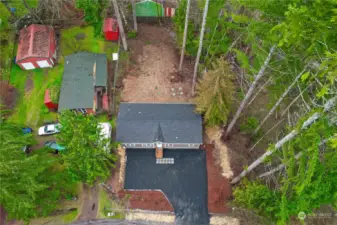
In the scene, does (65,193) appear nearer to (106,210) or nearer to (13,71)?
(106,210)

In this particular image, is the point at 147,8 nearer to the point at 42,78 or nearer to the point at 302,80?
the point at 42,78

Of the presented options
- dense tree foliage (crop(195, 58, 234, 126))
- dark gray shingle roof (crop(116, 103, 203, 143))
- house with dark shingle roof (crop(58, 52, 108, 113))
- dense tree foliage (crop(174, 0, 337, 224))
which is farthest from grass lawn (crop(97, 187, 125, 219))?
dense tree foliage (crop(195, 58, 234, 126))

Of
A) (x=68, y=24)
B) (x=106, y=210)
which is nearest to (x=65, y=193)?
(x=106, y=210)

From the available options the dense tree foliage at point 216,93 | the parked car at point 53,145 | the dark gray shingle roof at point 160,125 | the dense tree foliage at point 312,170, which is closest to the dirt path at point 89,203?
the parked car at point 53,145

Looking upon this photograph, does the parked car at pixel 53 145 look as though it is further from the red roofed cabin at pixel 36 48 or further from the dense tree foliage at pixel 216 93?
the dense tree foliage at pixel 216 93

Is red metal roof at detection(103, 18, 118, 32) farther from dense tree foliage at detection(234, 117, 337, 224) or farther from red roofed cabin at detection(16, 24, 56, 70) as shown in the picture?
dense tree foliage at detection(234, 117, 337, 224)

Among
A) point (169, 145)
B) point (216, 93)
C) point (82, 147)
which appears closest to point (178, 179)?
point (169, 145)
